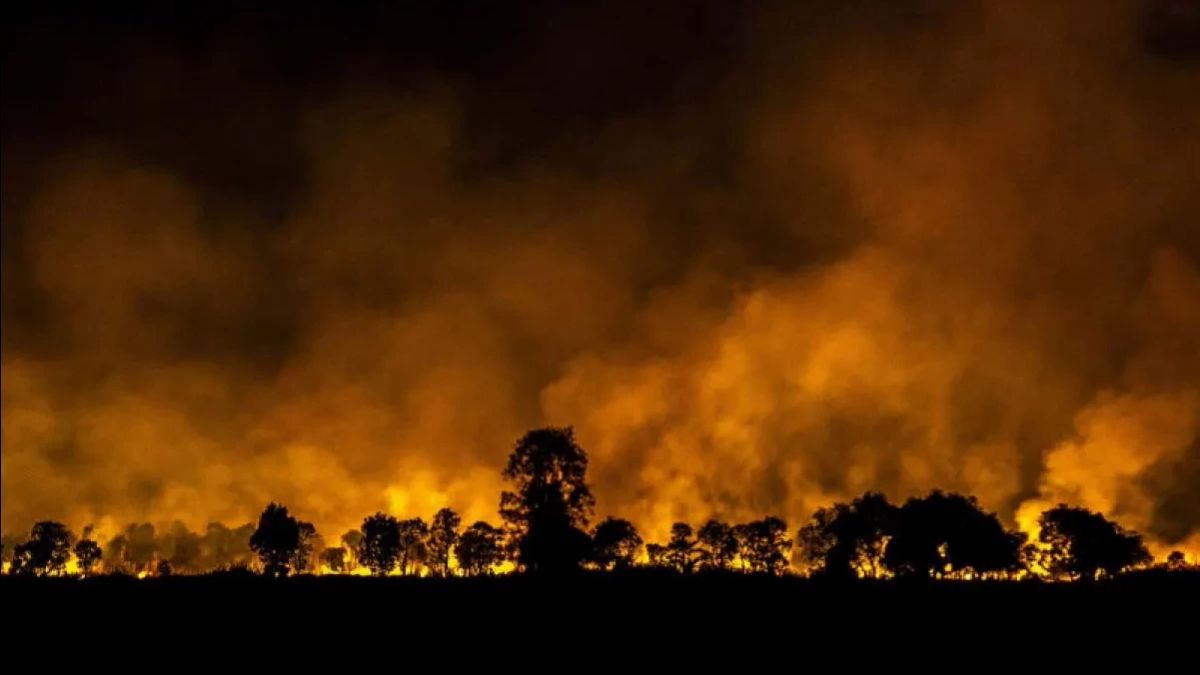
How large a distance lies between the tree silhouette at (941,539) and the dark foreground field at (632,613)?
5480 cm

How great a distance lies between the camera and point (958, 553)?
87625 millimetres

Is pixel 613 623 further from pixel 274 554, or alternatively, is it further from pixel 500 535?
pixel 274 554

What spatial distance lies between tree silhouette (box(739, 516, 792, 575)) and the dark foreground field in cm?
11319

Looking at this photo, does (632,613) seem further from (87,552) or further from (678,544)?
(87,552)

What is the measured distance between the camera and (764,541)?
145375 mm

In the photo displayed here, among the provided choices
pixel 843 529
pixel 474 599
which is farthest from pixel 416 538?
pixel 474 599

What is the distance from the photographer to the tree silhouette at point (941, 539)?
8625cm

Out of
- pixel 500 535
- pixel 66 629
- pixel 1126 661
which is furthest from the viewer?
pixel 500 535

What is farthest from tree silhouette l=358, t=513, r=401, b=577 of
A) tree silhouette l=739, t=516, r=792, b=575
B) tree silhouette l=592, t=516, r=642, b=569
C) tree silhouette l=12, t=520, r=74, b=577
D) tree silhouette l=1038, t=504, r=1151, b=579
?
tree silhouette l=1038, t=504, r=1151, b=579

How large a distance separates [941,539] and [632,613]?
230ft

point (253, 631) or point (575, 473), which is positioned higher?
point (575, 473)

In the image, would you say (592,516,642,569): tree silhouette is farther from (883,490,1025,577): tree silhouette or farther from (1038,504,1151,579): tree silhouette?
(1038,504,1151,579): tree silhouette

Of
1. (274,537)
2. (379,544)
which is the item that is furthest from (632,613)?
(379,544)

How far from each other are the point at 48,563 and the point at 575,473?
119m
